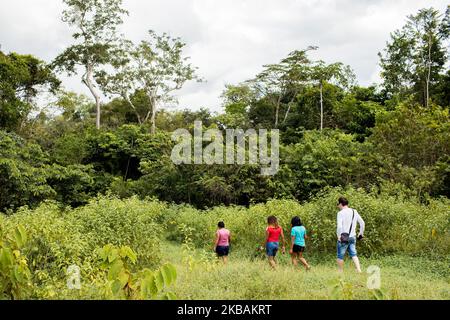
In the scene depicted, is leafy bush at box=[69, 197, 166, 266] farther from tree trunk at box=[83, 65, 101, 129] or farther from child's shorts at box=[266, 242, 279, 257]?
tree trunk at box=[83, 65, 101, 129]

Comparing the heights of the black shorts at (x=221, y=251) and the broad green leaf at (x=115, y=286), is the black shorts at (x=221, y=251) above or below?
below

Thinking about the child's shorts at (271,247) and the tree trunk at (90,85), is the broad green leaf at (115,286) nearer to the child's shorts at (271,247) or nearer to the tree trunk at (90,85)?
the child's shorts at (271,247)

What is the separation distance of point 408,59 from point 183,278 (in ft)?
78.2

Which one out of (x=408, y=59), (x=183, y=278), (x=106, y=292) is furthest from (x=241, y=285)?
(x=408, y=59)

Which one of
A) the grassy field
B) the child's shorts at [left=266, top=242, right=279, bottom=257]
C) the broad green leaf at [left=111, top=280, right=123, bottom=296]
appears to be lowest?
the grassy field

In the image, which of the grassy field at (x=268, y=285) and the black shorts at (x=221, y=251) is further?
the black shorts at (x=221, y=251)

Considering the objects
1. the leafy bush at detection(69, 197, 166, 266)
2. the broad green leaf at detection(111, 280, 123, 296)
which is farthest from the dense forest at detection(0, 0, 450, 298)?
the broad green leaf at detection(111, 280, 123, 296)

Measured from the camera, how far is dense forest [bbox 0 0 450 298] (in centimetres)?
1600

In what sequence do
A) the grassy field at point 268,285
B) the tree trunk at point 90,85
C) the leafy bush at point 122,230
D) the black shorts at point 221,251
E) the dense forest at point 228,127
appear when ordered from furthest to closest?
the tree trunk at point 90,85 < the dense forest at point 228,127 < the black shorts at point 221,251 < the leafy bush at point 122,230 < the grassy field at point 268,285

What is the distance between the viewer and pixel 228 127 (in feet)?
73.8

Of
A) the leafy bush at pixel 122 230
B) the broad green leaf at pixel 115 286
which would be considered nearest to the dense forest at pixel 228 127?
the leafy bush at pixel 122 230

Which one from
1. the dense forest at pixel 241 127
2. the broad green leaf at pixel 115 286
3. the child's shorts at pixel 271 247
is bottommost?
the child's shorts at pixel 271 247

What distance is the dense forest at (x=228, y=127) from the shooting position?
16000mm
